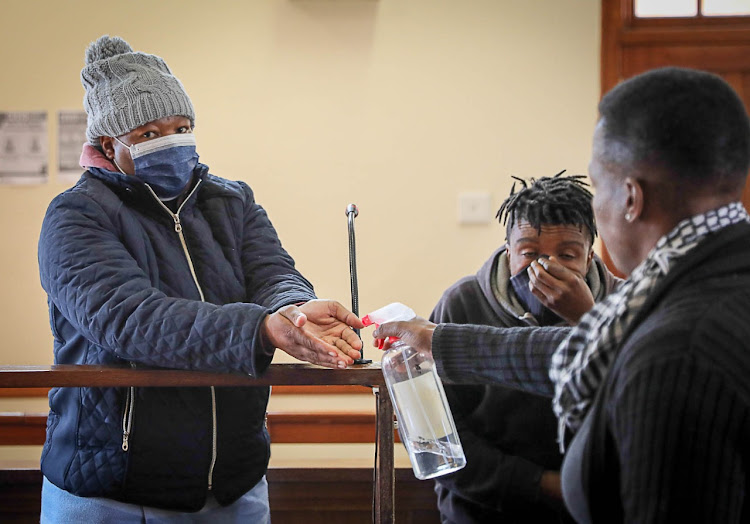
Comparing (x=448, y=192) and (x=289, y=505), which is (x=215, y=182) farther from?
(x=448, y=192)

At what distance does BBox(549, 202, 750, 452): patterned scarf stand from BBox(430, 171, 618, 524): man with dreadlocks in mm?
650

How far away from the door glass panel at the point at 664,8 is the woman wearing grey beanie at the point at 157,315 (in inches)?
81.6

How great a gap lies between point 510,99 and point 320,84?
700 mm

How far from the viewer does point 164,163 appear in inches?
60.5

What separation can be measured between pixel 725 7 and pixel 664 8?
22 centimetres

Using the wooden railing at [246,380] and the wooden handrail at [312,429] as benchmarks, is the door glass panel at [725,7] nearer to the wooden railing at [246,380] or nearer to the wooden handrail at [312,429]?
the wooden handrail at [312,429]

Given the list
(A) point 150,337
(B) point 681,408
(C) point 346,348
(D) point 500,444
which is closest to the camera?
(B) point 681,408

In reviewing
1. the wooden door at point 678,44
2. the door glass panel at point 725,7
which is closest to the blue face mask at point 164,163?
the wooden door at point 678,44

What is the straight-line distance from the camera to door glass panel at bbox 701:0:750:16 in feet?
9.95

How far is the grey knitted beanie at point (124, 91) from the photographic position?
152 centimetres

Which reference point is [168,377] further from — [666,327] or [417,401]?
[666,327]

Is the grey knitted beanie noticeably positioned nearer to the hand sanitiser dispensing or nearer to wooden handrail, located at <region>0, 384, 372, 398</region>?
the hand sanitiser dispensing

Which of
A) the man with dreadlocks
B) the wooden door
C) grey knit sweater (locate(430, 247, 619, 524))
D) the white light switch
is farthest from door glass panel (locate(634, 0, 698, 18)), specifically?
grey knit sweater (locate(430, 247, 619, 524))

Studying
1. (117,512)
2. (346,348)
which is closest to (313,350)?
(346,348)
